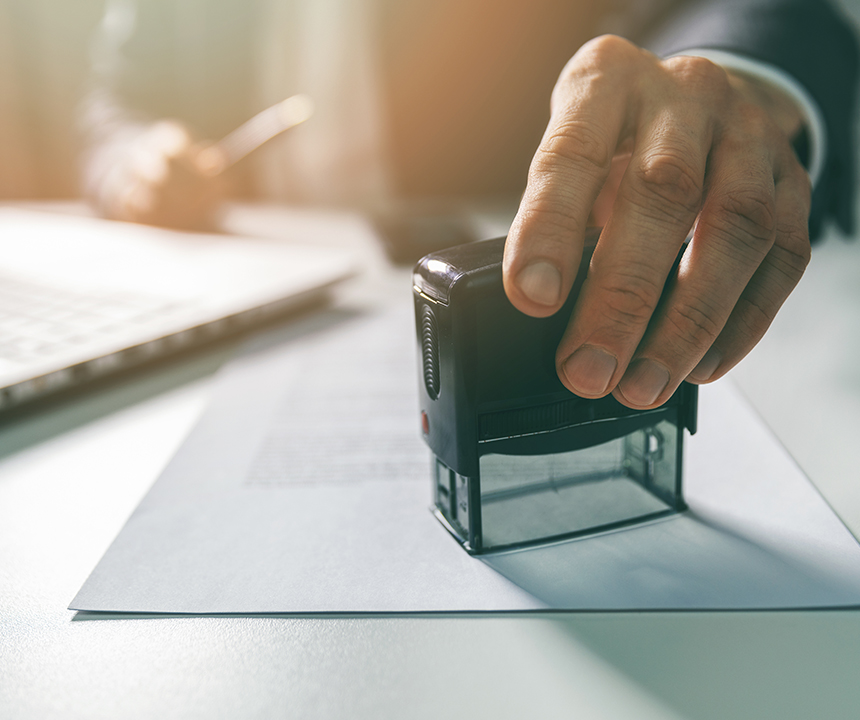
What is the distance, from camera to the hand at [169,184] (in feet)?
3.18

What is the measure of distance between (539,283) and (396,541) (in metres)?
0.16

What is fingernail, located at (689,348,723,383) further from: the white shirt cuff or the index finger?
the white shirt cuff

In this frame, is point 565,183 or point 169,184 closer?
point 565,183

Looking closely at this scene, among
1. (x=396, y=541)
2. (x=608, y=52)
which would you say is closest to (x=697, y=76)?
(x=608, y=52)

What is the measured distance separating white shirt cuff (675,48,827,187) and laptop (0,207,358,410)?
0.44 m

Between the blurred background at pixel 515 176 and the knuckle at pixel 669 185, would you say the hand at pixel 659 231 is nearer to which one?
the knuckle at pixel 669 185

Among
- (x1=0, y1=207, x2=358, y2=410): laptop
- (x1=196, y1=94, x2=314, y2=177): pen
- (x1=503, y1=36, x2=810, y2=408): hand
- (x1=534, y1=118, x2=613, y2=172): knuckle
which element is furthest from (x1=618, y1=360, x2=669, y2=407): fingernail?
(x1=196, y1=94, x2=314, y2=177): pen

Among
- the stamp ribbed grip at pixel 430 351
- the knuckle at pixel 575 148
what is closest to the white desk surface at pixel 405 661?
the stamp ribbed grip at pixel 430 351

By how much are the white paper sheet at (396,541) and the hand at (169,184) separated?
1.99ft

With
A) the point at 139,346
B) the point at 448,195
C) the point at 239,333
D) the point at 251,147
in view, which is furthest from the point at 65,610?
the point at 448,195

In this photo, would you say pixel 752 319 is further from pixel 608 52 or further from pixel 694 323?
pixel 608 52

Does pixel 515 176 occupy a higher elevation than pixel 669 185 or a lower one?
lower

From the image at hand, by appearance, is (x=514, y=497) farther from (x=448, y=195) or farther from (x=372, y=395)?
(x=448, y=195)

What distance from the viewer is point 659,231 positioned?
0.98 feet
